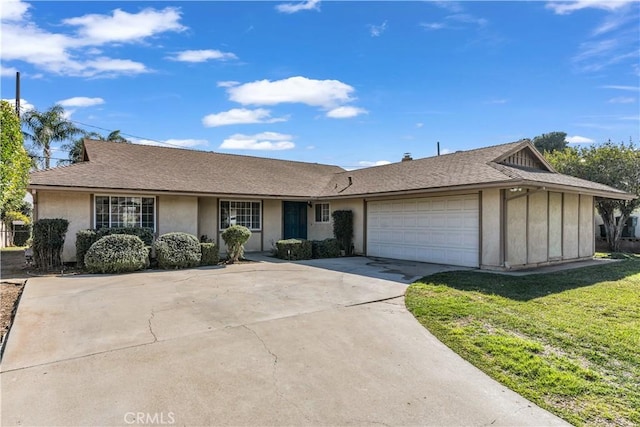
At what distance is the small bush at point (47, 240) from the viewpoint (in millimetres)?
10719

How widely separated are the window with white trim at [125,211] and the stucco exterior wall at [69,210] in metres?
0.34

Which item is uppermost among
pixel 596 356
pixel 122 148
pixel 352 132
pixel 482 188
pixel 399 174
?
pixel 352 132

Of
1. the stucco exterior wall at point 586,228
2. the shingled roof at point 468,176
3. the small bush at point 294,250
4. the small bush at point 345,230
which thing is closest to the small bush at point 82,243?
the small bush at point 294,250

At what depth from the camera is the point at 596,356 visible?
14.5 feet

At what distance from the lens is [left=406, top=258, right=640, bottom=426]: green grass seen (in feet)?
11.6

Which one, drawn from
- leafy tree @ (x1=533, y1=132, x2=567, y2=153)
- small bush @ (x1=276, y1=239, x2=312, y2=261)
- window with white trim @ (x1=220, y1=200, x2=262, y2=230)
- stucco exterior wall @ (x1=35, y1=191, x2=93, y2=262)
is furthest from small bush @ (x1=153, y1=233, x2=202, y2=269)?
leafy tree @ (x1=533, y1=132, x2=567, y2=153)

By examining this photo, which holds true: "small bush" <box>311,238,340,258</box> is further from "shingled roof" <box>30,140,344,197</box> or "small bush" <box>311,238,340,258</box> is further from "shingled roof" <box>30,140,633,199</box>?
"shingled roof" <box>30,140,344,197</box>

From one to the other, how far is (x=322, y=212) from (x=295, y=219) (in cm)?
141

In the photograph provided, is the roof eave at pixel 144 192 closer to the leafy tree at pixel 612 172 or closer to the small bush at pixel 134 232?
the small bush at pixel 134 232

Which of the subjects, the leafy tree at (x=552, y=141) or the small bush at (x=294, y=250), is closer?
the small bush at (x=294, y=250)

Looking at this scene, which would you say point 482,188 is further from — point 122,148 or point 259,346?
point 122,148

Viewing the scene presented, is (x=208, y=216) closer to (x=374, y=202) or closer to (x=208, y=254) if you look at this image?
(x=208, y=254)

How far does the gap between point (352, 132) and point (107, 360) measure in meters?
20.4

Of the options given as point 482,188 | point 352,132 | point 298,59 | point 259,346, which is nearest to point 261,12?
point 298,59
